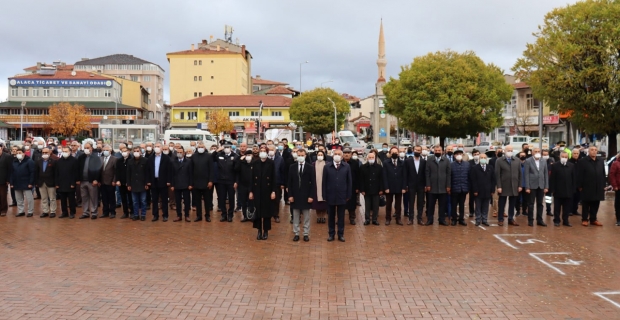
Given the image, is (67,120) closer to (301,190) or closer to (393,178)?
(393,178)

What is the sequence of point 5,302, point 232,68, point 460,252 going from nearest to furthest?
point 5,302 < point 460,252 < point 232,68

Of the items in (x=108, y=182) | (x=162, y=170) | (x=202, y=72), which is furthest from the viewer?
(x=202, y=72)

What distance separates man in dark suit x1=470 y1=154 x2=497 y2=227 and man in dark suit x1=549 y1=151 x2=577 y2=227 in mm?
1488

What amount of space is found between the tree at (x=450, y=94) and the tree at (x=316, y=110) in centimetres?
3054

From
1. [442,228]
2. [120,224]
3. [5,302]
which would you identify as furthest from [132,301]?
[442,228]

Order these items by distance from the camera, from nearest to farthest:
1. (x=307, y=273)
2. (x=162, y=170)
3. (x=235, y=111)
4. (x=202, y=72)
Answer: (x=307, y=273) → (x=162, y=170) → (x=235, y=111) → (x=202, y=72)

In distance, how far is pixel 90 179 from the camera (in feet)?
50.7

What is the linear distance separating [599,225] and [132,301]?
37.5 feet

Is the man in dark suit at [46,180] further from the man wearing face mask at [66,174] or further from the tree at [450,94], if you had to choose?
the tree at [450,94]

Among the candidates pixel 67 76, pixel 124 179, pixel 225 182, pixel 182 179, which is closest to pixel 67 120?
pixel 67 76

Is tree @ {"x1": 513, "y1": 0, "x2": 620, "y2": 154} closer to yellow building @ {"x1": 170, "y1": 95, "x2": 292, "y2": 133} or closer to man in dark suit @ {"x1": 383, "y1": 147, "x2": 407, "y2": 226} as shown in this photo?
man in dark suit @ {"x1": 383, "y1": 147, "x2": 407, "y2": 226}

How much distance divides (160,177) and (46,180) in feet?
9.79

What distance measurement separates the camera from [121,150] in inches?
638

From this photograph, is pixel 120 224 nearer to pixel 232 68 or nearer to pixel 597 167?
pixel 597 167
